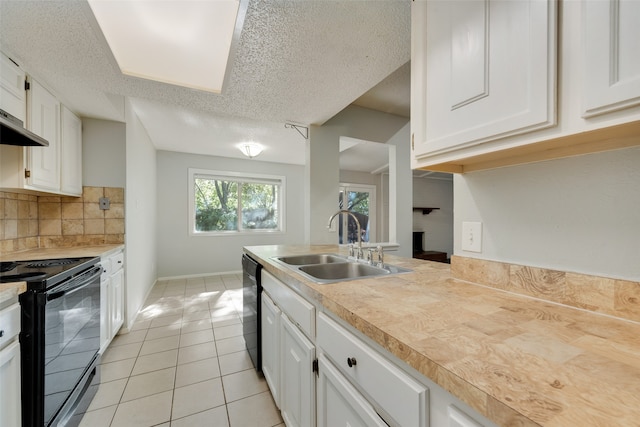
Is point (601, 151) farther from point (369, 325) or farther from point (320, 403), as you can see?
point (320, 403)

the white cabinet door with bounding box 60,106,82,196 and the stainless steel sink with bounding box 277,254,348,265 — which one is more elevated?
the white cabinet door with bounding box 60,106,82,196

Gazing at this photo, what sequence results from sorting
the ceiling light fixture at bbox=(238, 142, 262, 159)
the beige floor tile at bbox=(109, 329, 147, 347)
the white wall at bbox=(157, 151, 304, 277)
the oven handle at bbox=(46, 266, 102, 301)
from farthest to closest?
the white wall at bbox=(157, 151, 304, 277), the ceiling light fixture at bbox=(238, 142, 262, 159), the beige floor tile at bbox=(109, 329, 147, 347), the oven handle at bbox=(46, 266, 102, 301)

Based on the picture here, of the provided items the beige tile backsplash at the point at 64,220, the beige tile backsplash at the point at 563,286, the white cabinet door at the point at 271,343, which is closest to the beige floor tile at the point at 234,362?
the white cabinet door at the point at 271,343

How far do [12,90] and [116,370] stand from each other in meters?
2.03

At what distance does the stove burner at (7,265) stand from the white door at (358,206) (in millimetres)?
4875

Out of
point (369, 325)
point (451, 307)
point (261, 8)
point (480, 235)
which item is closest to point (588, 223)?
point (480, 235)

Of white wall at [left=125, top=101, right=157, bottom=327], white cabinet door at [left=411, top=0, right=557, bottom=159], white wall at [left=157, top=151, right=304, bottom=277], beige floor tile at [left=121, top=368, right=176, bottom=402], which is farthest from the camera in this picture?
white wall at [left=157, top=151, right=304, bottom=277]

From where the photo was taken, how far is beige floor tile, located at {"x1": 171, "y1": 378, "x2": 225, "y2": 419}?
5.14ft

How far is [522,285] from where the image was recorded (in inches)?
36.7

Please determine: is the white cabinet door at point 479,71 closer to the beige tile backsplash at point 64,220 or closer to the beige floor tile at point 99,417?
the beige floor tile at point 99,417

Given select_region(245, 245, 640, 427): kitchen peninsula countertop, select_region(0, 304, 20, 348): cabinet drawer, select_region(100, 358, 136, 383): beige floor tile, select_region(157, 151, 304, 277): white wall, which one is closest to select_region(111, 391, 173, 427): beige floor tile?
select_region(100, 358, 136, 383): beige floor tile

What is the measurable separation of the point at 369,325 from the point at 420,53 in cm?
99

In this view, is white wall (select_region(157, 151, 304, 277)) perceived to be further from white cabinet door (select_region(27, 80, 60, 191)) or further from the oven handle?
the oven handle

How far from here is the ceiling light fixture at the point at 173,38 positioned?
165 centimetres
